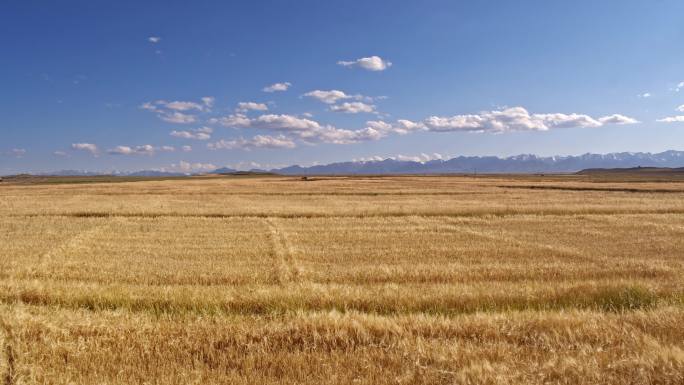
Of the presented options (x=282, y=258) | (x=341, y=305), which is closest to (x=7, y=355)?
(x=341, y=305)

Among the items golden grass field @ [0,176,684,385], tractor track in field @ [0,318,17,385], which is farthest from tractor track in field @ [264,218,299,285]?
tractor track in field @ [0,318,17,385]

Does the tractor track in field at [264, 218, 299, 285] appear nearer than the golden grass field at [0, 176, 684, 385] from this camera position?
No

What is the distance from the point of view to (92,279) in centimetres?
1391

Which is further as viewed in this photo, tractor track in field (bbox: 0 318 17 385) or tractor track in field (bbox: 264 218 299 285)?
tractor track in field (bbox: 264 218 299 285)

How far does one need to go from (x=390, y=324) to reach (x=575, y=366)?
9.42 feet

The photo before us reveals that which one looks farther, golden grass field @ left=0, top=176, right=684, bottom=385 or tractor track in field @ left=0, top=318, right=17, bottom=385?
golden grass field @ left=0, top=176, right=684, bottom=385

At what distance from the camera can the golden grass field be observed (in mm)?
6320

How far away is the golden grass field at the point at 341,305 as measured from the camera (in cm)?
632

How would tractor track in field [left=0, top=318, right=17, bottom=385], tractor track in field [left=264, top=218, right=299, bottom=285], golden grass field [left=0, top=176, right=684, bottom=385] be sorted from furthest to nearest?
tractor track in field [left=264, top=218, right=299, bottom=285]
golden grass field [left=0, top=176, right=684, bottom=385]
tractor track in field [left=0, top=318, right=17, bottom=385]

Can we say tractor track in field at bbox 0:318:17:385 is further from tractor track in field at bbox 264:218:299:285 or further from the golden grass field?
tractor track in field at bbox 264:218:299:285

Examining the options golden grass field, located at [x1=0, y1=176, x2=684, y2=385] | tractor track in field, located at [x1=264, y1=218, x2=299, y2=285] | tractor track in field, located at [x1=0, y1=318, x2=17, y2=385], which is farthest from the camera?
tractor track in field, located at [x1=264, y1=218, x2=299, y2=285]

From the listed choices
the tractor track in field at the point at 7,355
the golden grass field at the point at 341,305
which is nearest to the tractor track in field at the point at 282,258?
the golden grass field at the point at 341,305

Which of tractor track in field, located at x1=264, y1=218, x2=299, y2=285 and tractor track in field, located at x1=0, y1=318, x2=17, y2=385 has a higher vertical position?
tractor track in field, located at x1=0, y1=318, x2=17, y2=385

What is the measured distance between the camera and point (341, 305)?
1088 centimetres
